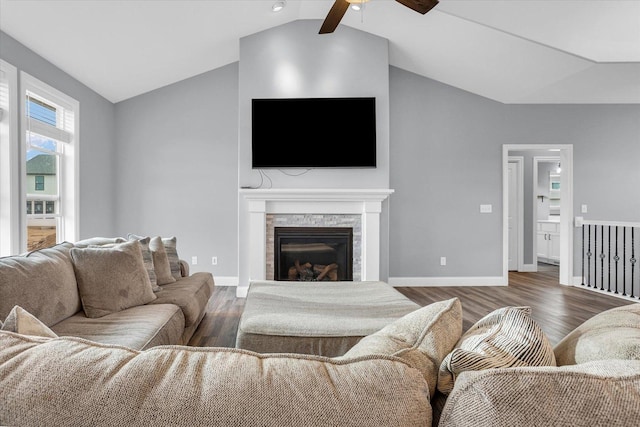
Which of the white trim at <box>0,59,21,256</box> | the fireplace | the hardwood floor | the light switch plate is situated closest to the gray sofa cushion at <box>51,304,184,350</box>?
the hardwood floor

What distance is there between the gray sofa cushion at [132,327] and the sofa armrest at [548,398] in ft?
5.59

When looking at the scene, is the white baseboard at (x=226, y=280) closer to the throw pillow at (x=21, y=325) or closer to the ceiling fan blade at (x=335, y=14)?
the ceiling fan blade at (x=335, y=14)

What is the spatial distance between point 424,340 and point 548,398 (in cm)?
33

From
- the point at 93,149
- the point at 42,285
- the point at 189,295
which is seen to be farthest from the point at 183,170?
the point at 42,285

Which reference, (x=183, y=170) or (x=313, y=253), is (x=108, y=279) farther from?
(x=183, y=170)

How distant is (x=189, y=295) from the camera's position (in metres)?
2.88

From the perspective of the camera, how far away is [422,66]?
5.16 meters

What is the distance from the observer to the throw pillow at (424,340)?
72cm

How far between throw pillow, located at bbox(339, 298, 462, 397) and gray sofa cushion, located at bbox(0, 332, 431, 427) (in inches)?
4.4

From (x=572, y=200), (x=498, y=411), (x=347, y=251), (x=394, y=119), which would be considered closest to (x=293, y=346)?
(x=498, y=411)

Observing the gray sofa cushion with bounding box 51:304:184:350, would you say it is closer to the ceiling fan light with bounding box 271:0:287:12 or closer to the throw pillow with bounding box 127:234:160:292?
the throw pillow with bounding box 127:234:160:292

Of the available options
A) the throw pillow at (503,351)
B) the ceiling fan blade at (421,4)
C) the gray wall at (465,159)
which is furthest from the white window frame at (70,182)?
the throw pillow at (503,351)

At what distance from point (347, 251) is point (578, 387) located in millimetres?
4262

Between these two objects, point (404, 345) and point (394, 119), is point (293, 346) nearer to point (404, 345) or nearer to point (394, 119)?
point (404, 345)
